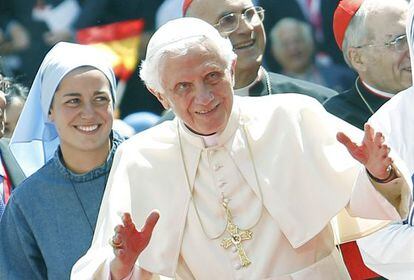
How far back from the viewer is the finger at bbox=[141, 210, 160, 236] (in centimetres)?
446

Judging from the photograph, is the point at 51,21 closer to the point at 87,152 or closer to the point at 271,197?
the point at 87,152

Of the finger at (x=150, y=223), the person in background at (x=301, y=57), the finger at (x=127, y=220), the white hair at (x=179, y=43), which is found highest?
the white hair at (x=179, y=43)

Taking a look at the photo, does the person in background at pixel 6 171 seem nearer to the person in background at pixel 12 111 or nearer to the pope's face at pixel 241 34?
the person in background at pixel 12 111

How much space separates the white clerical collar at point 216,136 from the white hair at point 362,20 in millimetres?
1370

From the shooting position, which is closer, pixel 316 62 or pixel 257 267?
pixel 257 267

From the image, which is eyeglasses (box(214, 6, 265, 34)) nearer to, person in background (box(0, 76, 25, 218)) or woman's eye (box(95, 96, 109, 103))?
woman's eye (box(95, 96, 109, 103))

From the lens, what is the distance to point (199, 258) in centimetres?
478

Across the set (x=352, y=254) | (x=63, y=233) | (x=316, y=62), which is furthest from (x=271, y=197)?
(x=316, y=62)

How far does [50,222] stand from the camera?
5.64 metres

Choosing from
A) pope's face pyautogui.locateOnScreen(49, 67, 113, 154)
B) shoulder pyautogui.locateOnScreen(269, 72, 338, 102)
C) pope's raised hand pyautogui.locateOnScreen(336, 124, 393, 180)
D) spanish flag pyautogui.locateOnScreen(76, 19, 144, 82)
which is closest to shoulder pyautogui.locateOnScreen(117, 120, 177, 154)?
pope's face pyautogui.locateOnScreen(49, 67, 113, 154)

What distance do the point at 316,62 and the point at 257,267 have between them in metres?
3.35

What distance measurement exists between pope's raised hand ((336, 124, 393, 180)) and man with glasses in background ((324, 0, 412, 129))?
165 cm

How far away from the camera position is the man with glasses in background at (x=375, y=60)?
5941 mm

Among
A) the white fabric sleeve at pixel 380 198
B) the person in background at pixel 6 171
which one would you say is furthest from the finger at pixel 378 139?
the person in background at pixel 6 171
